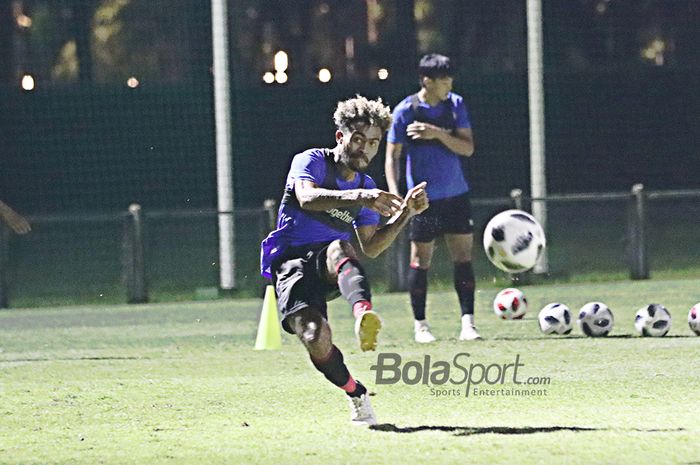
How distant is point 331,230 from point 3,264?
1006 cm

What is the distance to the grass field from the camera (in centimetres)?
768

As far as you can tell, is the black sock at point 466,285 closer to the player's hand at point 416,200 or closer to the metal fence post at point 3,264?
the player's hand at point 416,200

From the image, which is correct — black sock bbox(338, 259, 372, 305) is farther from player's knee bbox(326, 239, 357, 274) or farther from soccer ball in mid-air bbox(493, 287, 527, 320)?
soccer ball in mid-air bbox(493, 287, 527, 320)

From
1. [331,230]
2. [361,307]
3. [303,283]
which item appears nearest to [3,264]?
[331,230]

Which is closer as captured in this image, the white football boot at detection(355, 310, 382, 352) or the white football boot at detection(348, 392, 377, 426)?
the white football boot at detection(355, 310, 382, 352)

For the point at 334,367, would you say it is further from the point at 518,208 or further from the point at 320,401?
the point at 518,208

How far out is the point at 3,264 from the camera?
18.0m

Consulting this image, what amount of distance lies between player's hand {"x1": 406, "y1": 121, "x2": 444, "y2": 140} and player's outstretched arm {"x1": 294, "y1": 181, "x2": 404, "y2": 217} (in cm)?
379

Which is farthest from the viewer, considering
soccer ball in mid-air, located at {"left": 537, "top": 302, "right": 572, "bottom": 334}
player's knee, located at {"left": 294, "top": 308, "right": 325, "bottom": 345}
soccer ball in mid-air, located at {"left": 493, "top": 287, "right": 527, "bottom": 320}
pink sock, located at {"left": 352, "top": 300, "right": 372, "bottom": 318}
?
soccer ball in mid-air, located at {"left": 493, "top": 287, "right": 527, "bottom": 320}

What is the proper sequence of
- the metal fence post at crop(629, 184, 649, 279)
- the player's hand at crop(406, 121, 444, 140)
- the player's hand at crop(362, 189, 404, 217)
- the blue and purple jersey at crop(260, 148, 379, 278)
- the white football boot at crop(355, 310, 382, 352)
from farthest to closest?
the metal fence post at crop(629, 184, 649, 279), the player's hand at crop(406, 121, 444, 140), the blue and purple jersey at crop(260, 148, 379, 278), the player's hand at crop(362, 189, 404, 217), the white football boot at crop(355, 310, 382, 352)

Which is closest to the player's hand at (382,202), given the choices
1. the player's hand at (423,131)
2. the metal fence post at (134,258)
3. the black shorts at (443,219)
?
the player's hand at (423,131)

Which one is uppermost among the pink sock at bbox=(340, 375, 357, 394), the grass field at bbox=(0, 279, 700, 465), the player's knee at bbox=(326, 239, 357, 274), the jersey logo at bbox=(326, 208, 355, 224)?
the jersey logo at bbox=(326, 208, 355, 224)

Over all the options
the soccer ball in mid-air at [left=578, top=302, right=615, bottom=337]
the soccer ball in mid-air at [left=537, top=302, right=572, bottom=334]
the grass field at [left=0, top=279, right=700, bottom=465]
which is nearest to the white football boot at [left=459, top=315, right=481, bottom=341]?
the grass field at [left=0, top=279, right=700, bottom=465]

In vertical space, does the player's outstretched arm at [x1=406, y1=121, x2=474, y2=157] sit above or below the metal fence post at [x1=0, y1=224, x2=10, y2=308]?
above
